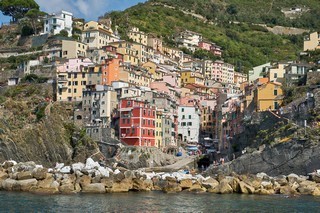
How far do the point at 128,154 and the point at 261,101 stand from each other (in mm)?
16421

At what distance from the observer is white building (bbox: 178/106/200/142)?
8531cm

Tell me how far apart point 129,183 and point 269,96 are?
1056 inches

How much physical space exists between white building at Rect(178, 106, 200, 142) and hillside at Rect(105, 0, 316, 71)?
2467 cm

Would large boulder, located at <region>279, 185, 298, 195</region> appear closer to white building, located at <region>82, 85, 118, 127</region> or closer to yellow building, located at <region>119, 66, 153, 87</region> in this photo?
white building, located at <region>82, 85, 118, 127</region>

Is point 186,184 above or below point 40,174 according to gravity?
below

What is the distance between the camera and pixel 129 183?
Result: 47.2 metres

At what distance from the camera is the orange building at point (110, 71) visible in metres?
78.6

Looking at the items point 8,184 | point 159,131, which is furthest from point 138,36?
point 8,184

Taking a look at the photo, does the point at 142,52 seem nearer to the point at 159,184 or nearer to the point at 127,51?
the point at 127,51

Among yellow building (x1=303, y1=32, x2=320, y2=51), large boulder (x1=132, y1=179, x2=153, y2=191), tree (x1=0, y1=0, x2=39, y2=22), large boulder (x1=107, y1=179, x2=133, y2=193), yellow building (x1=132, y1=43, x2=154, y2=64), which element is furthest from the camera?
tree (x1=0, y1=0, x2=39, y2=22)

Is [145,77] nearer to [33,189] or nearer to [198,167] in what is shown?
[198,167]

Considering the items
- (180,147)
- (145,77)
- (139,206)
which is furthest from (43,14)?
(139,206)

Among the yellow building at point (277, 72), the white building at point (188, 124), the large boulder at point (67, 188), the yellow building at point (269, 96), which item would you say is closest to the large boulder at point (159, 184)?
the large boulder at point (67, 188)

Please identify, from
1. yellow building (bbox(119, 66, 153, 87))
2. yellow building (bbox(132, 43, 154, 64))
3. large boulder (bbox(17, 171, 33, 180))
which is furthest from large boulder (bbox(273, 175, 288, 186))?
yellow building (bbox(132, 43, 154, 64))
